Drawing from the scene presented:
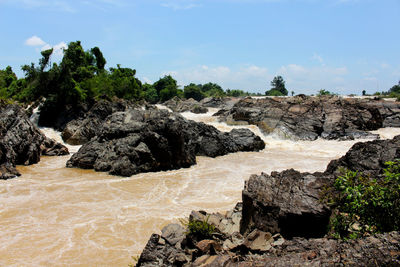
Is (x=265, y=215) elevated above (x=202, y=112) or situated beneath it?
situated beneath

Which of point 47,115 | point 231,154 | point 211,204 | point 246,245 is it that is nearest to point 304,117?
point 231,154

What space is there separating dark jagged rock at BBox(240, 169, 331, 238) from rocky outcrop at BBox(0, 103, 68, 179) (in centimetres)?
1091

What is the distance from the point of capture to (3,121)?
14664 mm

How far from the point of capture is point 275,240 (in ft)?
16.8

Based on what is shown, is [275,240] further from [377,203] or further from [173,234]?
[173,234]

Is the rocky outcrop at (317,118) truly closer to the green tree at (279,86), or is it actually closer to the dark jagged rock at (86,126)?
the dark jagged rock at (86,126)

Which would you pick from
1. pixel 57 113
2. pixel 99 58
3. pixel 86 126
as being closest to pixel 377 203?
pixel 86 126

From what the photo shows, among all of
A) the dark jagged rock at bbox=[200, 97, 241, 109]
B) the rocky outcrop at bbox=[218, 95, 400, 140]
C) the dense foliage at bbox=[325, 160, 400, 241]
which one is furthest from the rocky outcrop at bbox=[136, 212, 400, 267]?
the dark jagged rock at bbox=[200, 97, 241, 109]

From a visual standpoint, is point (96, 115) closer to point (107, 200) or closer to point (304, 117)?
point (107, 200)

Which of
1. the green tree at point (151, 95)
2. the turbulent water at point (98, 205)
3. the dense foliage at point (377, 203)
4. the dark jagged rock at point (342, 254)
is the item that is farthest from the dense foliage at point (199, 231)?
the green tree at point (151, 95)

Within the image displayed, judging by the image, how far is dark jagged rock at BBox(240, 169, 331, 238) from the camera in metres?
5.18

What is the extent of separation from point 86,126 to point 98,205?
14.1m

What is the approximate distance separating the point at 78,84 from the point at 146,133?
15.1m

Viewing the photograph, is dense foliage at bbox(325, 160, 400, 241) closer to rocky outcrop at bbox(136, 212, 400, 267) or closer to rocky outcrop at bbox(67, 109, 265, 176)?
rocky outcrop at bbox(136, 212, 400, 267)
